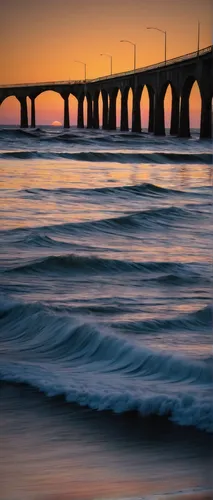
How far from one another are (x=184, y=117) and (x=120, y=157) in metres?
31.9

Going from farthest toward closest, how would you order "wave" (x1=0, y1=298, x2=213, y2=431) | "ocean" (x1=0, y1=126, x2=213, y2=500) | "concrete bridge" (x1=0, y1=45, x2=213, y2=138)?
1. "concrete bridge" (x1=0, y1=45, x2=213, y2=138)
2. "wave" (x1=0, y1=298, x2=213, y2=431)
3. "ocean" (x1=0, y1=126, x2=213, y2=500)

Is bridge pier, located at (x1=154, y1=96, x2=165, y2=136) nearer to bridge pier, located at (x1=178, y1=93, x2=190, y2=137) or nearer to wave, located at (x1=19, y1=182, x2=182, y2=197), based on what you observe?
bridge pier, located at (x1=178, y1=93, x2=190, y2=137)

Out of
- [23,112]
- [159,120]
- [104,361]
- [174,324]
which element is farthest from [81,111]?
[104,361]

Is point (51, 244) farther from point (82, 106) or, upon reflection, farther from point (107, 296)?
point (82, 106)

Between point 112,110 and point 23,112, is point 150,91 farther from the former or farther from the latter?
point 23,112

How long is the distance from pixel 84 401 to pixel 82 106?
4574 inches

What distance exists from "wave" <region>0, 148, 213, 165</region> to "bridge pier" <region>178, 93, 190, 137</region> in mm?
28234

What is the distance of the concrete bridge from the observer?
6606cm

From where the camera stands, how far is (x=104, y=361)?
659 cm

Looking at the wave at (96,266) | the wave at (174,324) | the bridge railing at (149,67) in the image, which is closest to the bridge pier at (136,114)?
the bridge railing at (149,67)

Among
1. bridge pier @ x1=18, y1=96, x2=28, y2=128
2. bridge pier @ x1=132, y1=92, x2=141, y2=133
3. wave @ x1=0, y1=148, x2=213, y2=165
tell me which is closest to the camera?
wave @ x1=0, y1=148, x2=213, y2=165

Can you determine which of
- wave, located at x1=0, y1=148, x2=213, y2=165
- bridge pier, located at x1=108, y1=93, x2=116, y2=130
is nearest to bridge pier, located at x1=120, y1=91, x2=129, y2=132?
bridge pier, located at x1=108, y1=93, x2=116, y2=130

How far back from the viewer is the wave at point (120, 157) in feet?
137

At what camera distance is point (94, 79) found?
108 meters
